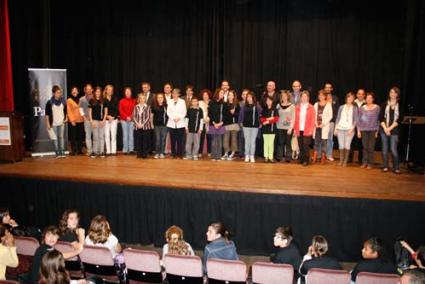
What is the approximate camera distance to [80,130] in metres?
10.7

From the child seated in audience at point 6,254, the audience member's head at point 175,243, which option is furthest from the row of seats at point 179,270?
the child seated in audience at point 6,254

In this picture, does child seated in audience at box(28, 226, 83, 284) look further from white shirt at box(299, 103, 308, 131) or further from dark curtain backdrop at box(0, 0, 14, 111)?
dark curtain backdrop at box(0, 0, 14, 111)

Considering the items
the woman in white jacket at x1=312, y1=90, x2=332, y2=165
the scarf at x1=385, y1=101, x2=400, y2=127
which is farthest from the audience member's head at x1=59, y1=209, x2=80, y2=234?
the scarf at x1=385, y1=101, x2=400, y2=127

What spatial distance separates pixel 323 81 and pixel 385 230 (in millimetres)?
5329

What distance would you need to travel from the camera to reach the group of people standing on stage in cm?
931

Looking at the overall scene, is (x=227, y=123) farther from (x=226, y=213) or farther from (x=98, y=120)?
(x=98, y=120)

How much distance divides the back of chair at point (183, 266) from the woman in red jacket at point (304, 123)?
194 inches

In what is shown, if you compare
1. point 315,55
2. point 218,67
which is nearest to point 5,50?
point 218,67

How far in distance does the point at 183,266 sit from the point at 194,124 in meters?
5.03

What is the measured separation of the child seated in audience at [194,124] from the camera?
9.85 m

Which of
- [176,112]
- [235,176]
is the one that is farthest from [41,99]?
[235,176]

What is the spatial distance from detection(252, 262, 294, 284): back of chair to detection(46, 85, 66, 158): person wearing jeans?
21.9 ft

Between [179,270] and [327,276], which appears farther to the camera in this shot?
[179,270]

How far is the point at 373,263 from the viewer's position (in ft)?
16.5
